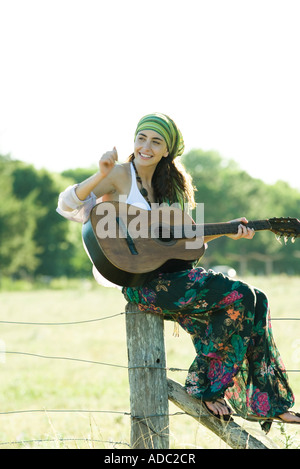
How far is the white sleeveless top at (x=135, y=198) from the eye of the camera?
3.81 meters

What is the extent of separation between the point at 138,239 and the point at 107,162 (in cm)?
48

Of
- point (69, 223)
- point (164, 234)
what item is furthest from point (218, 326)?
point (69, 223)

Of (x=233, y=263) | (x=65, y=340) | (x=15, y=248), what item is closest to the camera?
(x=65, y=340)

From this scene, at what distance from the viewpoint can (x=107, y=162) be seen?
3.53 meters

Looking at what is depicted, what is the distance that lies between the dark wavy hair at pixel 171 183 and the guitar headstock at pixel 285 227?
1.82 ft

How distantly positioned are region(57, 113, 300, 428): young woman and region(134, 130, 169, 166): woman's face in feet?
0.74

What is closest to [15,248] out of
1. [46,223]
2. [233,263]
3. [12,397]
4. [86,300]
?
[46,223]

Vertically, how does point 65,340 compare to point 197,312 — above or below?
below

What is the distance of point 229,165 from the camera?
271 feet

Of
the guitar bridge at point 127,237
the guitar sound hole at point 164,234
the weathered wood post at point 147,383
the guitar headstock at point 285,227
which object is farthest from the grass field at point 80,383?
the guitar headstock at point 285,227

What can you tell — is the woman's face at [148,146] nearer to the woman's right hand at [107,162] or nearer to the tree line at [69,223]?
the woman's right hand at [107,162]

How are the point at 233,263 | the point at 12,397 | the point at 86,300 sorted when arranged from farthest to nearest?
the point at 233,263, the point at 86,300, the point at 12,397
